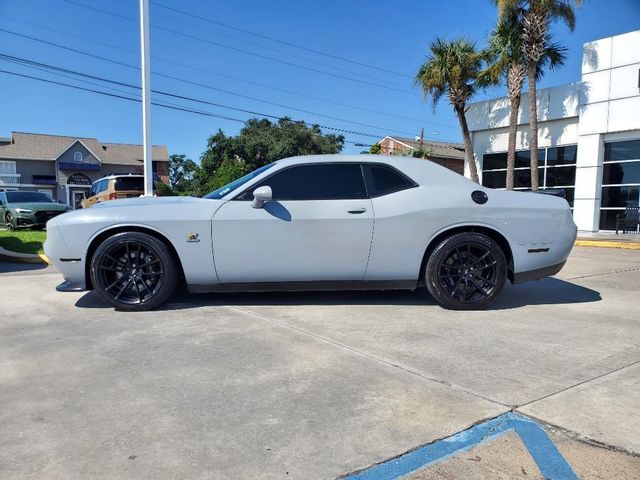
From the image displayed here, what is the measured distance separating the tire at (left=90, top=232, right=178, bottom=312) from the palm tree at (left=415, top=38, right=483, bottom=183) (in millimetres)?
17619

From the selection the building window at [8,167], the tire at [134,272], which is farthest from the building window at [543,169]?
the building window at [8,167]

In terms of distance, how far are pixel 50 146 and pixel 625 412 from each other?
203 feet

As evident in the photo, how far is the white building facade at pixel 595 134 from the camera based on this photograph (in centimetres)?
1645

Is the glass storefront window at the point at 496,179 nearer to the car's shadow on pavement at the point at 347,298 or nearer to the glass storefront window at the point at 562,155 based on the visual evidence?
the glass storefront window at the point at 562,155

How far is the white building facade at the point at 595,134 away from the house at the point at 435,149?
105ft

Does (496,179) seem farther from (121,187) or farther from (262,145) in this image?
(262,145)

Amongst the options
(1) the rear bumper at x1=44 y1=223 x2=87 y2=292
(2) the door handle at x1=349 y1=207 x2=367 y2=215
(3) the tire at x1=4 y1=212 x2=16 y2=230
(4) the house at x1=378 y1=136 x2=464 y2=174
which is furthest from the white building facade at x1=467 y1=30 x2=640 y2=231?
(4) the house at x1=378 y1=136 x2=464 y2=174

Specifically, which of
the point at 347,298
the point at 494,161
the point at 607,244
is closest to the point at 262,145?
the point at 494,161

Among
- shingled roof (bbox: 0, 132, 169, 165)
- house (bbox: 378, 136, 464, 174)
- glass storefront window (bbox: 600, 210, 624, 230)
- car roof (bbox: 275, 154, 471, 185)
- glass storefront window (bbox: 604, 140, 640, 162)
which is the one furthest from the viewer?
house (bbox: 378, 136, 464, 174)

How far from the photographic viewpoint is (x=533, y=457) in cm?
219

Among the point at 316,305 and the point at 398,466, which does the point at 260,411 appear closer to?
the point at 398,466

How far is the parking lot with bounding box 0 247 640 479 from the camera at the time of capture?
7.30 ft

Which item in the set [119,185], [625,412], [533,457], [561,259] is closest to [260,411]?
[533,457]

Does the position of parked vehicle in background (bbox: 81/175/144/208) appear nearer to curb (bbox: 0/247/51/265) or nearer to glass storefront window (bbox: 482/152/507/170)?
curb (bbox: 0/247/51/265)
